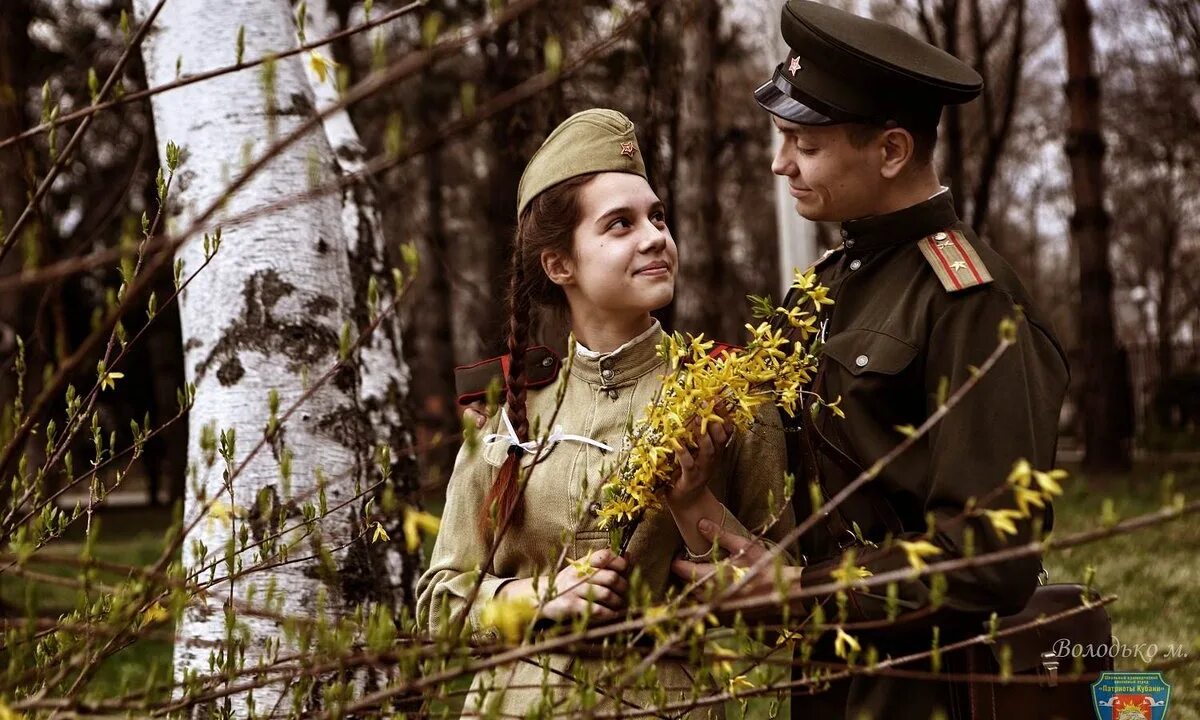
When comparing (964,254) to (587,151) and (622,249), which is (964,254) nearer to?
(622,249)

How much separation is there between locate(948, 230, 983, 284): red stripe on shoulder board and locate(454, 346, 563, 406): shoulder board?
0.84 metres

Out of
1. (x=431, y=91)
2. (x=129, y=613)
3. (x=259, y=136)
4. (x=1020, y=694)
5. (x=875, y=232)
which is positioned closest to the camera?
(x=129, y=613)

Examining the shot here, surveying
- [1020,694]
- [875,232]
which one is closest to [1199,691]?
[1020,694]

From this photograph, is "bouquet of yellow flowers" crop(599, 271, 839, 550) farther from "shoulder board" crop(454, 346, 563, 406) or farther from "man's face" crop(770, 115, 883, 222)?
"shoulder board" crop(454, 346, 563, 406)

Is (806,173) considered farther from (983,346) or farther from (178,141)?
(178,141)

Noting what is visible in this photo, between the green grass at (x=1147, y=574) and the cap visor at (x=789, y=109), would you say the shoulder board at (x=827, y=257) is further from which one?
the green grass at (x=1147, y=574)

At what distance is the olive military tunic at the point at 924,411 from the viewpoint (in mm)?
1864

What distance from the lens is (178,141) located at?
359cm

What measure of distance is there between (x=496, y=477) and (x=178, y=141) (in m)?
1.81

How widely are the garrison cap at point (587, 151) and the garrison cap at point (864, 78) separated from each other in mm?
324

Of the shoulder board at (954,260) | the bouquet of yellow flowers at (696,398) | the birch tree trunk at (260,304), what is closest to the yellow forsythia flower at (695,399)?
the bouquet of yellow flowers at (696,398)

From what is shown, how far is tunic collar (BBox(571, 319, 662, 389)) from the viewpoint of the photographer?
8.14 feet

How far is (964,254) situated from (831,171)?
0.94 ft

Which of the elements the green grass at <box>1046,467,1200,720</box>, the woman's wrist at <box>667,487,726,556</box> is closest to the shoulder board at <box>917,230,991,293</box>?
the woman's wrist at <box>667,487,726,556</box>
